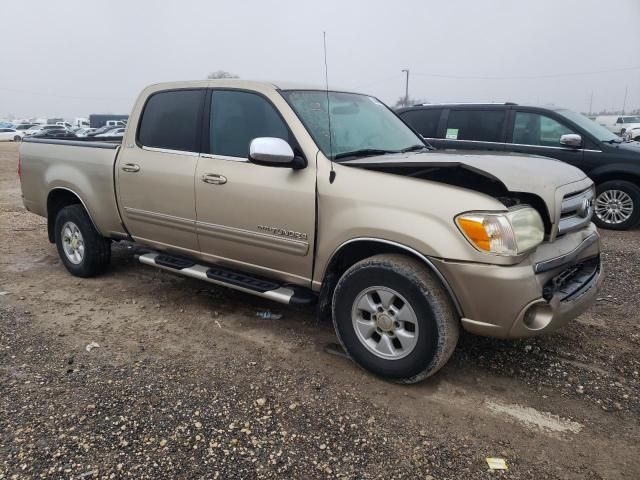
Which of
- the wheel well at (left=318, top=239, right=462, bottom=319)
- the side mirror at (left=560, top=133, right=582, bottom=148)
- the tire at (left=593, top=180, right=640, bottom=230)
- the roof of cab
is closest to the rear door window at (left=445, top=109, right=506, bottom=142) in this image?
the side mirror at (left=560, top=133, right=582, bottom=148)

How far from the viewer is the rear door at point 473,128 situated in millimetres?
7676

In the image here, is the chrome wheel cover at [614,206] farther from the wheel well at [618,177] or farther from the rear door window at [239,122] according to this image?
the rear door window at [239,122]

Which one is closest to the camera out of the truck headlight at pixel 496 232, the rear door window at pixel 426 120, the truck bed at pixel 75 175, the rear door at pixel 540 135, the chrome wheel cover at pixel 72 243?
the truck headlight at pixel 496 232

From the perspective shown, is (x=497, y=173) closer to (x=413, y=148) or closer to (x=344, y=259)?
(x=344, y=259)

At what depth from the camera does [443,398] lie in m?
3.03

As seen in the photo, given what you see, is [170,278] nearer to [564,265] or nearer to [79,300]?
[79,300]

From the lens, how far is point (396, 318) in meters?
3.04

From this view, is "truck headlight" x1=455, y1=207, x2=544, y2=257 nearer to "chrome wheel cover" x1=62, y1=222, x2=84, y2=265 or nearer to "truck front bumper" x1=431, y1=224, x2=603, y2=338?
"truck front bumper" x1=431, y1=224, x2=603, y2=338

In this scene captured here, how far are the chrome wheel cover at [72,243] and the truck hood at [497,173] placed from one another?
3.15 meters

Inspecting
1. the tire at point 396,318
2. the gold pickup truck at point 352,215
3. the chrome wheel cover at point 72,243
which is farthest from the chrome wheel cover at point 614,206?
the chrome wheel cover at point 72,243

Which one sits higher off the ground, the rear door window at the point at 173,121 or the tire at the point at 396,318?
the rear door window at the point at 173,121

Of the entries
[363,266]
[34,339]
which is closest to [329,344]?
[363,266]

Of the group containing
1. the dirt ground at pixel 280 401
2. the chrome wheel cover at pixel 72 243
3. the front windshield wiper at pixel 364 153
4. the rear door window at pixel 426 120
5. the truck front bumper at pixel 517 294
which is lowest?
the dirt ground at pixel 280 401

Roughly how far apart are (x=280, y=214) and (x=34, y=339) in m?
2.10
